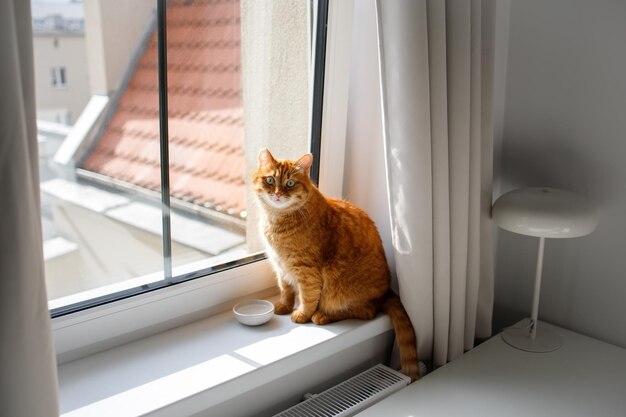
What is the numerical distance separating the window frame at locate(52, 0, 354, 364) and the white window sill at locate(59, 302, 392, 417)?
1.1 inches

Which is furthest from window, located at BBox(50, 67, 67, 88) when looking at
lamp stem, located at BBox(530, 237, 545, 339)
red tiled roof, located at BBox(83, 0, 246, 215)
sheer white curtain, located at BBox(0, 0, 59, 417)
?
lamp stem, located at BBox(530, 237, 545, 339)

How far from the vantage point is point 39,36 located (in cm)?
99

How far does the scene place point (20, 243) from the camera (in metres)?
0.70

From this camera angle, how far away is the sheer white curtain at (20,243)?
2.16ft

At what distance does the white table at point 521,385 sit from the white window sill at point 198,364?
7.3 inches

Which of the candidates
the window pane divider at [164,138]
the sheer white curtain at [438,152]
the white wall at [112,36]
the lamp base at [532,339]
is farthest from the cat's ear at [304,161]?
the lamp base at [532,339]

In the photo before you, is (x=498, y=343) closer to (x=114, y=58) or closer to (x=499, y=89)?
(x=499, y=89)

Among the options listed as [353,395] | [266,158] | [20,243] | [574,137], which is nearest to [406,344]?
[353,395]

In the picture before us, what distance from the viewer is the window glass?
107cm

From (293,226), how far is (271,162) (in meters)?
0.16

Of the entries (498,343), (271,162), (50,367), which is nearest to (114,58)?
(271,162)

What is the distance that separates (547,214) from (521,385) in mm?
409

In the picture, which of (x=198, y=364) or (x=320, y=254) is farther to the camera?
(x=320, y=254)

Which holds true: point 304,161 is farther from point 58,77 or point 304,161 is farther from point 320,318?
point 58,77
